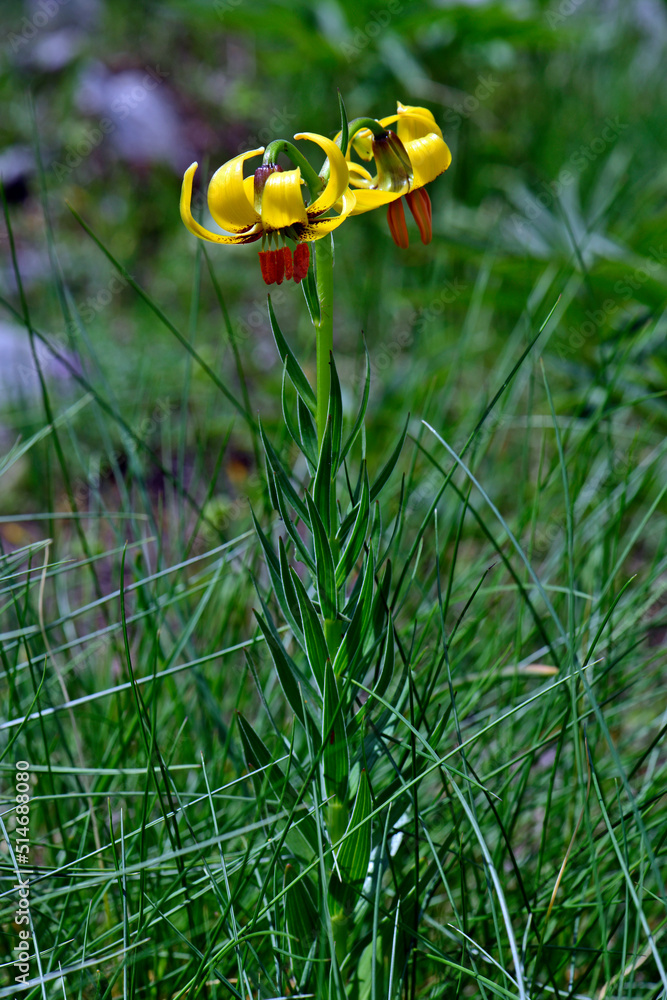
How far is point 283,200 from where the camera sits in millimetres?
684

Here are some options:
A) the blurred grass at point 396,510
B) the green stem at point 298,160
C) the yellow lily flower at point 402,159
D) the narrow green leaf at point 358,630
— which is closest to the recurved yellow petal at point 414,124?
the yellow lily flower at point 402,159

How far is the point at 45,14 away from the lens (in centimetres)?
549

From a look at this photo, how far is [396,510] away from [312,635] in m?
0.70

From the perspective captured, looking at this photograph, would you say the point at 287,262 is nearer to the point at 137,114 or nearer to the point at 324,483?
the point at 324,483

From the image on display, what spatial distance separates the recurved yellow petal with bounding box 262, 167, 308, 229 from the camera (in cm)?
68

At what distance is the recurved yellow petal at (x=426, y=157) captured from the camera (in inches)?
29.3

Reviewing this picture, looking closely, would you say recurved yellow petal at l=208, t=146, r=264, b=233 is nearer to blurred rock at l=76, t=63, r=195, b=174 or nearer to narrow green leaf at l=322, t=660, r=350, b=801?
narrow green leaf at l=322, t=660, r=350, b=801

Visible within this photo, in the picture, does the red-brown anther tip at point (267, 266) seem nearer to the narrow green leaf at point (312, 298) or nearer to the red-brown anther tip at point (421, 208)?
the narrow green leaf at point (312, 298)

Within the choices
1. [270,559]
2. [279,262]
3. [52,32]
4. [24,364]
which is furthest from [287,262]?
[52,32]

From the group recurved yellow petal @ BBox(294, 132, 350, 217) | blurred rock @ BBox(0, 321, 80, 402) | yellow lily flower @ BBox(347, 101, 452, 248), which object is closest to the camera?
recurved yellow petal @ BBox(294, 132, 350, 217)

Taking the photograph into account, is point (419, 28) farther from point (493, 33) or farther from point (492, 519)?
point (492, 519)

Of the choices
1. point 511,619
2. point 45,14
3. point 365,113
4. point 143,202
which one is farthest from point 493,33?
point 45,14

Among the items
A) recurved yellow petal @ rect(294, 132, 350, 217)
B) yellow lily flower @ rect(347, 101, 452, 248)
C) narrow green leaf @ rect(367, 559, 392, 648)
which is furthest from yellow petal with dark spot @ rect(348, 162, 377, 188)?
narrow green leaf @ rect(367, 559, 392, 648)

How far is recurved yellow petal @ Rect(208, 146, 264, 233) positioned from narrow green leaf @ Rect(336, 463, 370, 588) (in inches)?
12.1
